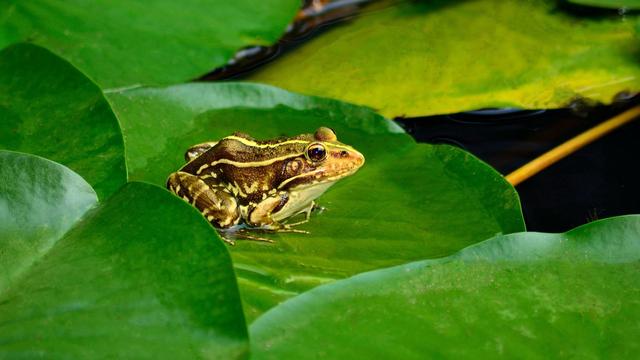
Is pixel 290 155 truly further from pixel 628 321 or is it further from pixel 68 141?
pixel 628 321

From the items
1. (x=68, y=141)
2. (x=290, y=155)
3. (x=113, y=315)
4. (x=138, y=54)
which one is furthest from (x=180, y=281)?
(x=138, y=54)

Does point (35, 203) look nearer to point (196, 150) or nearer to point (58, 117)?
Answer: point (58, 117)

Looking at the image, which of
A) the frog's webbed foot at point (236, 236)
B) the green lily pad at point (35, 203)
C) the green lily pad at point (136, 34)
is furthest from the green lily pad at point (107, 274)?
the green lily pad at point (136, 34)

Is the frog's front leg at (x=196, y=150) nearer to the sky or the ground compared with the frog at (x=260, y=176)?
nearer to the sky

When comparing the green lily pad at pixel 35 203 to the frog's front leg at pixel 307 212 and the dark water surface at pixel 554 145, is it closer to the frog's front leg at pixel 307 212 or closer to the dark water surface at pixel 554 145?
the frog's front leg at pixel 307 212

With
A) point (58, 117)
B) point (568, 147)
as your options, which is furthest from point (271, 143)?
point (568, 147)

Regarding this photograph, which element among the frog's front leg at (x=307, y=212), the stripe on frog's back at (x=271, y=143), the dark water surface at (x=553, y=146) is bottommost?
the dark water surface at (x=553, y=146)

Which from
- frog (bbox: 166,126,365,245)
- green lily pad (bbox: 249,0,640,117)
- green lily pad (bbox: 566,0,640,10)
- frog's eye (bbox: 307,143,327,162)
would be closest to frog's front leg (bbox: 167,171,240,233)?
frog (bbox: 166,126,365,245)
